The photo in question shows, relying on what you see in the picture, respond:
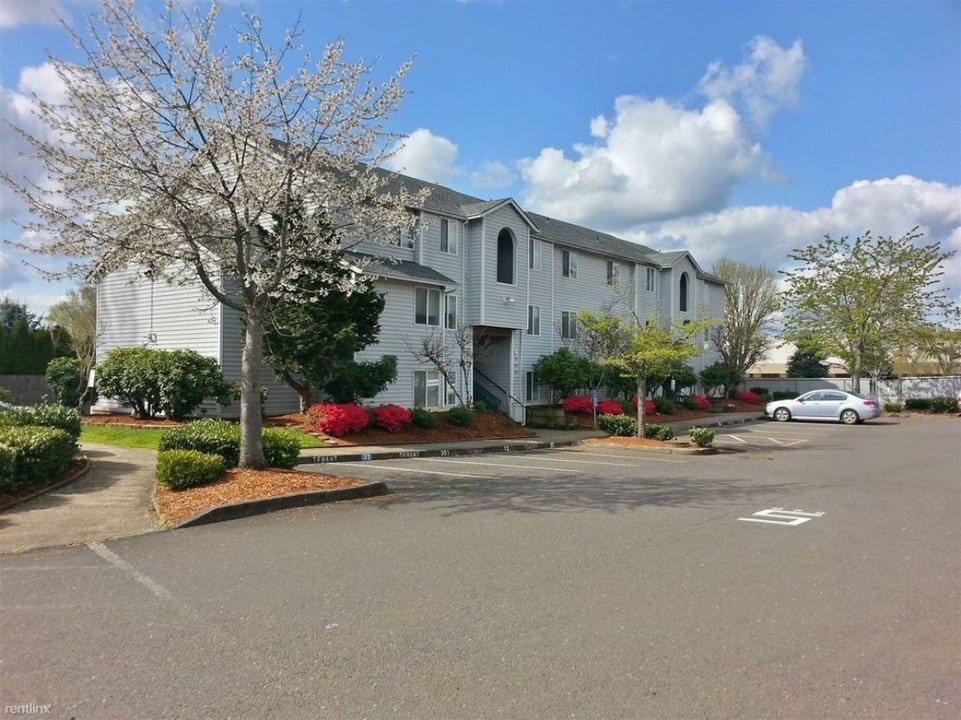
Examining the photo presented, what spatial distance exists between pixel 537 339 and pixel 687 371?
30.3 feet

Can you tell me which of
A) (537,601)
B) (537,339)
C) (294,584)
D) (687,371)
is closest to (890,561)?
(537,601)

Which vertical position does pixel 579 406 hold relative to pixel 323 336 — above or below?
below

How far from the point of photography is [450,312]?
26.3 meters

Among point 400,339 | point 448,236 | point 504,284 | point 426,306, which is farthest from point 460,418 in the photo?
point 448,236

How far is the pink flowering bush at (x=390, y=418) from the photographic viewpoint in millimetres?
19766

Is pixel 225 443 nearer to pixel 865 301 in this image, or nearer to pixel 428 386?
pixel 428 386

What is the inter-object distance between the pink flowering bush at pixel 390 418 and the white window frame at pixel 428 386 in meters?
4.61

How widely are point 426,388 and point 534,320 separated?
7.37 meters

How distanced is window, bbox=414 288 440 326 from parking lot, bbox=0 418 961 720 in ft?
48.2

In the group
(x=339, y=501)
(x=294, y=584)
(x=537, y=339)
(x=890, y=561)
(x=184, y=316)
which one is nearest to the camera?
(x=294, y=584)

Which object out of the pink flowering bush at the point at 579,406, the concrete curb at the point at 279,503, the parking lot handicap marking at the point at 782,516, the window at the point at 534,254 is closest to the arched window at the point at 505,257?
the window at the point at 534,254

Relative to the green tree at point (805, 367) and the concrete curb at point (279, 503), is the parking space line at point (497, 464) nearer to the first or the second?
the concrete curb at point (279, 503)

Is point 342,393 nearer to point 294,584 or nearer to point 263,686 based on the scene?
point 294,584

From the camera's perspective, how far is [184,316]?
22234 millimetres
